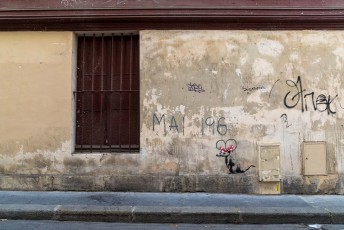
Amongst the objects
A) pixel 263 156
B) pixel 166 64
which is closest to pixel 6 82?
pixel 166 64

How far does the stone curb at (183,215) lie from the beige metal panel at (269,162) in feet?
3.94

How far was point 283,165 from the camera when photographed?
7.82 meters

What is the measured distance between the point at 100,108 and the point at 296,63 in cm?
415

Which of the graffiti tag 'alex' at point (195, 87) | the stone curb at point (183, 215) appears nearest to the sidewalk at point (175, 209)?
the stone curb at point (183, 215)

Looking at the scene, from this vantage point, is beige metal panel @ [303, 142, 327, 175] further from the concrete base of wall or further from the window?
the window

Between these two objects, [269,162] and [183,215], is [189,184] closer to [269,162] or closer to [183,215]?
[183,215]

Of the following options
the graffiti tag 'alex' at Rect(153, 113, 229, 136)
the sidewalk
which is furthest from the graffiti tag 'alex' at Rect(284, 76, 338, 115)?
the sidewalk

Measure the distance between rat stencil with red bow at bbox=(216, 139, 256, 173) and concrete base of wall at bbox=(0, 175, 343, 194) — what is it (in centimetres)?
19

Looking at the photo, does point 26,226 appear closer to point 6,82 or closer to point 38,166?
point 38,166

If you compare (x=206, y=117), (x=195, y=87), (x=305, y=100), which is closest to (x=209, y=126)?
(x=206, y=117)

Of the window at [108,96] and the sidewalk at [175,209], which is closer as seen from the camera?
the sidewalk at [175,209]

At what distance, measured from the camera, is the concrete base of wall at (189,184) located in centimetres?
774

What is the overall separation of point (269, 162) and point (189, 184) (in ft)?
5.42

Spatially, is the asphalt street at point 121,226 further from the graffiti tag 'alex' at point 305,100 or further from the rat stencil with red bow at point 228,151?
the graffiti tag 'alex' at point 305,100
